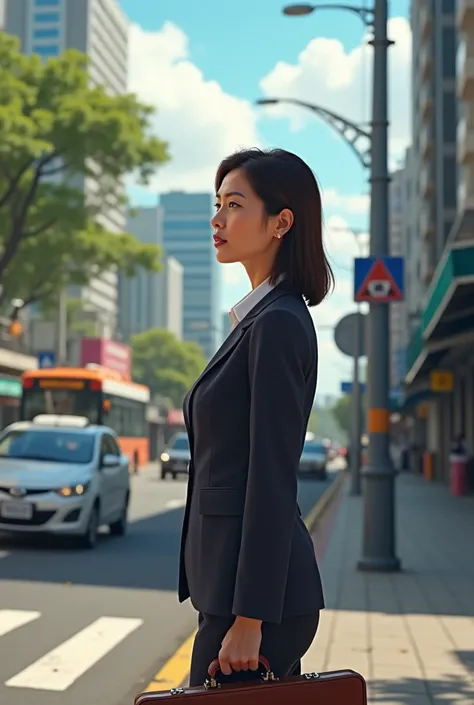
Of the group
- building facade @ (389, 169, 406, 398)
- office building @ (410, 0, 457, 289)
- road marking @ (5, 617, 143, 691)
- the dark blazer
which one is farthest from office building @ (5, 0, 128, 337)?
the dark blazer

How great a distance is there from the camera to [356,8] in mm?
13461

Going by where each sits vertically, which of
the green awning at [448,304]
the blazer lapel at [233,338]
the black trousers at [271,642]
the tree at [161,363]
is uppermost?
the tree at [161,363]

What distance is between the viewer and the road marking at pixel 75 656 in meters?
6.47

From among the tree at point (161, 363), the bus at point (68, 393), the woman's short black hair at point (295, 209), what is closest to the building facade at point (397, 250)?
the tree at point (161, 363)

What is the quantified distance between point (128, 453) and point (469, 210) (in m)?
13.7

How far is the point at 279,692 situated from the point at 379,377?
9889mm

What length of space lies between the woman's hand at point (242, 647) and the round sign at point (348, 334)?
695 inches

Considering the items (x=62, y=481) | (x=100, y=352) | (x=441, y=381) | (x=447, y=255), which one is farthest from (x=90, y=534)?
(x=100, y=352)

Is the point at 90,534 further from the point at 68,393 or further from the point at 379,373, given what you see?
the point at 68,393

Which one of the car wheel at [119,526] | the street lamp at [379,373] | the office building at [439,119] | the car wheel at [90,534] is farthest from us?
the office building at [439,119]

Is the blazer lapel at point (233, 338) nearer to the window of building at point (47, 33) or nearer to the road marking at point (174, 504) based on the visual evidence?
the road marking at point (174, 504)

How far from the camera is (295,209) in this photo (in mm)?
2803

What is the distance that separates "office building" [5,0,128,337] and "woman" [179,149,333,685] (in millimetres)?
140114

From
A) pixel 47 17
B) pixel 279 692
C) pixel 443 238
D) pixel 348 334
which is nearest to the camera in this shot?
pixel 279 692
